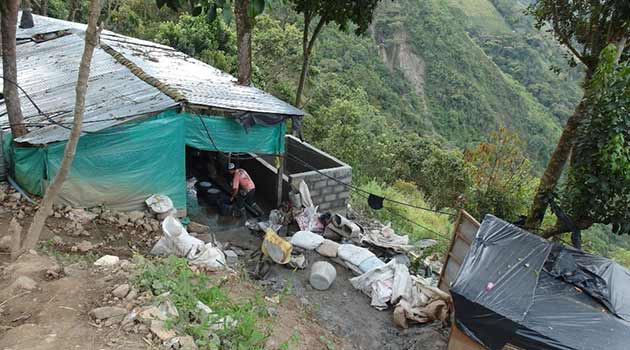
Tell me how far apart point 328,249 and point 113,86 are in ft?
15.8

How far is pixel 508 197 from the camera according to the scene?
1192 centimetres

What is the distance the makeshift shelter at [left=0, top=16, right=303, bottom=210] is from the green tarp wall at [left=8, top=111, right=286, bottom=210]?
14 mm

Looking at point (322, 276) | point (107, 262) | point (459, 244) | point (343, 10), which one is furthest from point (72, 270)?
Answer: point (343, 10)

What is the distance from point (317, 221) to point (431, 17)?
45.5m

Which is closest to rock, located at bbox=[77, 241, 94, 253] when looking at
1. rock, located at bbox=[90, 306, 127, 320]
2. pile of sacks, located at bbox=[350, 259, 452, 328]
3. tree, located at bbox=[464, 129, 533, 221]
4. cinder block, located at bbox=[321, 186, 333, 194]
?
rock, located at bbox=[90, 306, 127, 320]

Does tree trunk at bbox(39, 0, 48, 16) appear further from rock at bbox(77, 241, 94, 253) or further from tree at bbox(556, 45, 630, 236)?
tree at bbox(556, 45, 630, 236)

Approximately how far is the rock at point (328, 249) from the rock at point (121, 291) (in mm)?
4289

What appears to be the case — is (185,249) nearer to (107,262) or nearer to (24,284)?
(107,262)

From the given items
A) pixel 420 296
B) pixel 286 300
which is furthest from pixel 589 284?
pixel 286 300

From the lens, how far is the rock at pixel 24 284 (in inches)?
157

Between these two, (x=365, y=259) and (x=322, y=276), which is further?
(x=365, y=259)

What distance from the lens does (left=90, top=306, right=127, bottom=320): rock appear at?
3695 millimetres

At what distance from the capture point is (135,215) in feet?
23.4

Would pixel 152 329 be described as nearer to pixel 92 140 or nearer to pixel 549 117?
pixel 92 140
